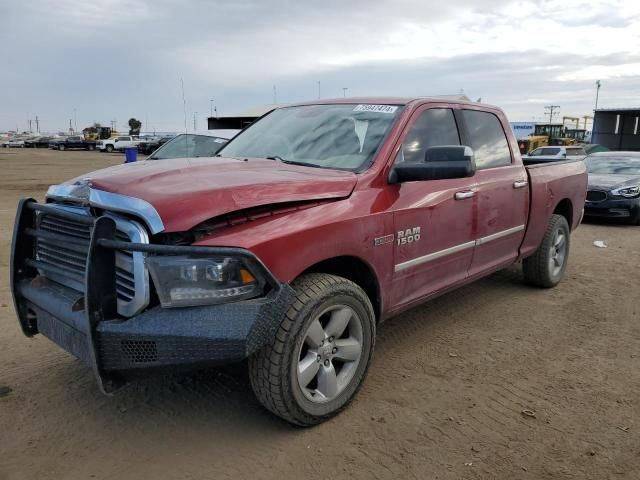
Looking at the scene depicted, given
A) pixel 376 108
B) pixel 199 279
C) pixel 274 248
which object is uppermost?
pixel 376 108

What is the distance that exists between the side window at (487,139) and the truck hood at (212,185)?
5.38 feet

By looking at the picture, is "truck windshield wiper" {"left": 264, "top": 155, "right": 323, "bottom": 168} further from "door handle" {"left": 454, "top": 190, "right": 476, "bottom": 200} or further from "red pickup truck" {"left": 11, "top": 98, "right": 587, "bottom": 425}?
"door handle" {"left": 454, "top": 190, "right": 476, "bottom": 200}

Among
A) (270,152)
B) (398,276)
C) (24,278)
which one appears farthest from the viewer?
(270,152)

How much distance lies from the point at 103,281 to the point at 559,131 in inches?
1873

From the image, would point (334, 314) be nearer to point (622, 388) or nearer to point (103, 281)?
point (103, 281)

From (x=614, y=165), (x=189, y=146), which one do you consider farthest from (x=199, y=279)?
(x=614, y=165)

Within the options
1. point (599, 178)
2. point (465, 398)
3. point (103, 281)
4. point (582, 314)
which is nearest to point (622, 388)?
point (465, 398)

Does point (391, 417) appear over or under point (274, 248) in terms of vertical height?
under

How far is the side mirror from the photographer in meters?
3.22

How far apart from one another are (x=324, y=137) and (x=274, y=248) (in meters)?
1.37

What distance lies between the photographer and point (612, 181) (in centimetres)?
1091

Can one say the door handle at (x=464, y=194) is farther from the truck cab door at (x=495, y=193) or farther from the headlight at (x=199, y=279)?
the headlight at (x=199, y=279)

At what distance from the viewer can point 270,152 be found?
150 inches

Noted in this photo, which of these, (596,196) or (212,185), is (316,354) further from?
(596,196)
